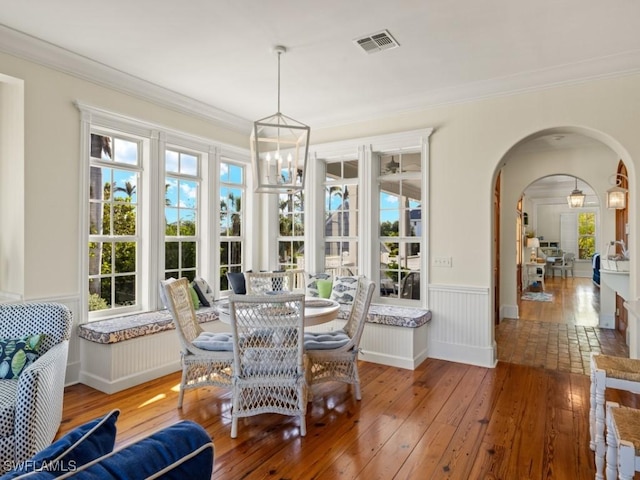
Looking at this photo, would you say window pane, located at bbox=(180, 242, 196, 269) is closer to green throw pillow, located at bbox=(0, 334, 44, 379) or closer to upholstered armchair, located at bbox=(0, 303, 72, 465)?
upholstered armchair, located at bbox=(0, 303, 72, 465)

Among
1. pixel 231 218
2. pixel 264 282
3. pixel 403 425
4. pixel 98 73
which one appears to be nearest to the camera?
pixel 403 425

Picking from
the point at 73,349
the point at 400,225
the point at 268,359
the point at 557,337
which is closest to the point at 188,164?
the point at 73,349

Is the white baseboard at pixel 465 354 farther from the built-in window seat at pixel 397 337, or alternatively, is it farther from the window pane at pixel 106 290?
the window pane at pixel 106 290

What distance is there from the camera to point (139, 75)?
379 centimetres

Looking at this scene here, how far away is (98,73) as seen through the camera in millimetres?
3586

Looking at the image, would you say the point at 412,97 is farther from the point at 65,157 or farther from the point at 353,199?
the point at 65,157

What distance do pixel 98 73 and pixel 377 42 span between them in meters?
2.54

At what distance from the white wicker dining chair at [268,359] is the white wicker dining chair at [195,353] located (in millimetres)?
316

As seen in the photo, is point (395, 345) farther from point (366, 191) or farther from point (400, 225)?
point (366, 191)

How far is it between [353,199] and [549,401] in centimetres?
303

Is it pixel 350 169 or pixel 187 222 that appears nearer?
pixel 187 222

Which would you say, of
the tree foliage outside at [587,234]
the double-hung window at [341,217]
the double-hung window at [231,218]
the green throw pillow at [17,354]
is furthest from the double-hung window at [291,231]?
the tree foliage outside at [587,234]

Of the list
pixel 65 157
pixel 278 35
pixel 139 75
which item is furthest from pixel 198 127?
pixel 278 35

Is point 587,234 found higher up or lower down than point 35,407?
higher up
